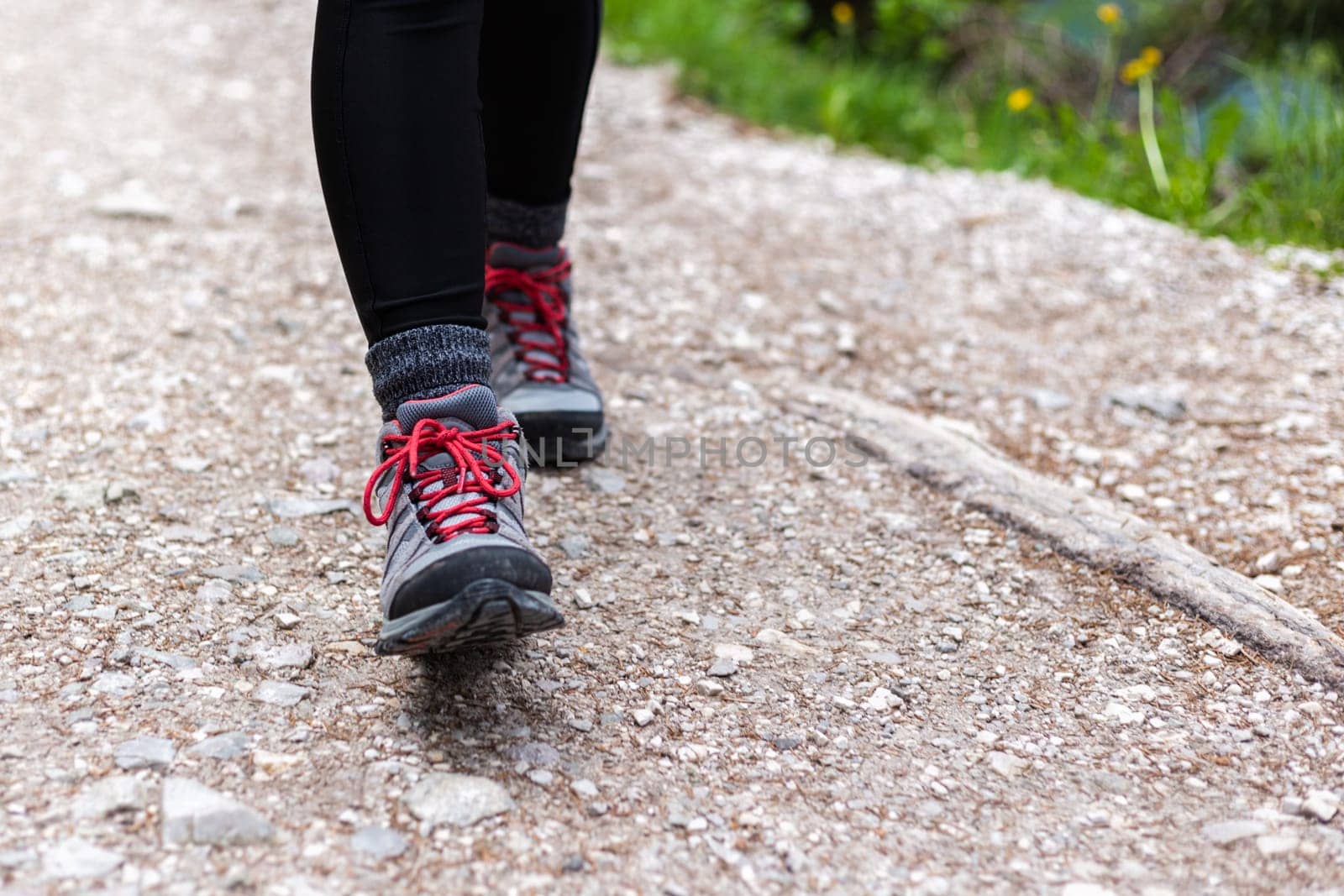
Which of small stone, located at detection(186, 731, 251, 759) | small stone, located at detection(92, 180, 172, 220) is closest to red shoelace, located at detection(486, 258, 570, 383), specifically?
small stone, located at detection(186, 731, 251, 759)

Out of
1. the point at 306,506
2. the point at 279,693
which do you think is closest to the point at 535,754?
the point at 279,693

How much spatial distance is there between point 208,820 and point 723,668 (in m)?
0.61

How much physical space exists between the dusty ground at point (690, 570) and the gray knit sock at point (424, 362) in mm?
327

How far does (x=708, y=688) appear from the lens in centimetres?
138

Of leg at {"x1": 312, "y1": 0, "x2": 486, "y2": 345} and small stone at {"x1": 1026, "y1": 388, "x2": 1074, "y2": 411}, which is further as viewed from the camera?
small stone at {"x1": 1026, "y1": 388, "x2": 1074, "y2": 411}

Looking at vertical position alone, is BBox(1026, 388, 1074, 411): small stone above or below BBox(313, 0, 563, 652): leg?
below

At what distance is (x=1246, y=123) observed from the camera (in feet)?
11.4

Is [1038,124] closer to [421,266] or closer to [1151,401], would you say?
[1151,401]

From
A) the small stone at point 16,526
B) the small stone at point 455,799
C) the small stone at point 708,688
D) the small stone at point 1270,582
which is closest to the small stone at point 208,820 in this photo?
the small stone at point 455,799

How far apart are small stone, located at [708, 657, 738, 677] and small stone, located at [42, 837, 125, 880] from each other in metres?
0.68

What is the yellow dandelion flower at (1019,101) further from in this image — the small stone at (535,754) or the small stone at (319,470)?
the small stone at (535,754)

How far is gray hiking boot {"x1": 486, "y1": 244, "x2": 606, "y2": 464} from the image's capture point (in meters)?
1.79

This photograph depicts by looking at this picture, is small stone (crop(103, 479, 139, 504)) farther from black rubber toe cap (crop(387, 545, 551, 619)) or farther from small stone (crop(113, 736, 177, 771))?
black rubber toe cap (crop(387, 545, 551, 619))

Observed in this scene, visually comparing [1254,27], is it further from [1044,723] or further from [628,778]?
[628,778]
